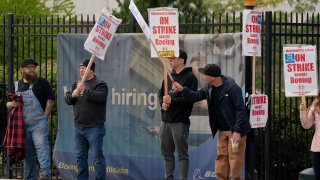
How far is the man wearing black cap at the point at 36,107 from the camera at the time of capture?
12.6m

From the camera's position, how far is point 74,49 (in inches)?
528

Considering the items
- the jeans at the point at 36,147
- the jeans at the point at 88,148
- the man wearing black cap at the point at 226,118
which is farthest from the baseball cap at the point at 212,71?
the jeans at the point at 36,147

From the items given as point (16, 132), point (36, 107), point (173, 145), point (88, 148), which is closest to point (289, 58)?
point (173, 145)

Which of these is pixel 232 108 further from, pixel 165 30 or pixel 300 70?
pixel 165 30

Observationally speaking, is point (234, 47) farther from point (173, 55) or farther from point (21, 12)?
point (21, 12)

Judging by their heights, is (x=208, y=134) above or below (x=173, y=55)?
below

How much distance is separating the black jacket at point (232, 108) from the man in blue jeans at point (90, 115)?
1.33 metres

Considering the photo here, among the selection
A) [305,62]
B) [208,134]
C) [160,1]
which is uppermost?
[160,1]

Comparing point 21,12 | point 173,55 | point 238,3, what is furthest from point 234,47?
point 238,3

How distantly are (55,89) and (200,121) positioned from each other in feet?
9.73

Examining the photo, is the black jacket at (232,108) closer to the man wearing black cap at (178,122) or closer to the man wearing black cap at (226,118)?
the man wearing black cap at (226,118)

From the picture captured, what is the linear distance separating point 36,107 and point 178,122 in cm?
223

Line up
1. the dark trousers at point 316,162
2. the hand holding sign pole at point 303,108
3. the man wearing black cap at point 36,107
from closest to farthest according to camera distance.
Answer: the dark trousers at point 316,162 → the hand holding sign pole at point 303,108 → the man wearing black cap at point 36,107

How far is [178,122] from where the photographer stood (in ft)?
38.7
